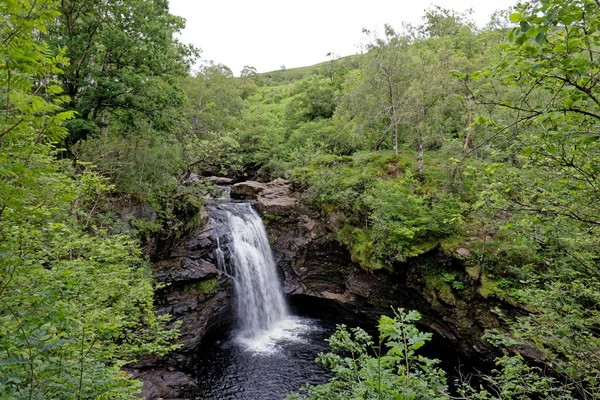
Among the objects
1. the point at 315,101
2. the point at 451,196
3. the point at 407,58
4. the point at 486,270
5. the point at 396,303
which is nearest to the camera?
the point at 486,270

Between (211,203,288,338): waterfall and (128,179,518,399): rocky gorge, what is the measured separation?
1.76 ft

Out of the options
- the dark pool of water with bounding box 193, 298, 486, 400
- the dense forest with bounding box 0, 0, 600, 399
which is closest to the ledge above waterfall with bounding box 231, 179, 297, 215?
the dense forest with bounding box 0, 0, 600, 399

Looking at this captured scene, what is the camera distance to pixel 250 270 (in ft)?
53.9

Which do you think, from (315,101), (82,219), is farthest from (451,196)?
(315,101)

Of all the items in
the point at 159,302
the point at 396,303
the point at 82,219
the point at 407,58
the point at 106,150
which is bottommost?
the point at 396,303

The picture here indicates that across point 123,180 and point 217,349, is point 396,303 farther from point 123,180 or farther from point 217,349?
point 123,180

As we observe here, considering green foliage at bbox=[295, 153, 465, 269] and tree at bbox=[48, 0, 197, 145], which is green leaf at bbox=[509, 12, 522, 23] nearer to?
green foliage at bbox=[295, 153, 465, 269]

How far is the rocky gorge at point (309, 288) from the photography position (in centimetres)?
1234

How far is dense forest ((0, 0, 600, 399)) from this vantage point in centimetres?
294

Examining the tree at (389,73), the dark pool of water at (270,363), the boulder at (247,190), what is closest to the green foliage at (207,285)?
the dark pool of water at (270,363)

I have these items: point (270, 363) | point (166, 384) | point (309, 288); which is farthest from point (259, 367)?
point (309, 288)

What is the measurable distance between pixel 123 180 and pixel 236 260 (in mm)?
6626

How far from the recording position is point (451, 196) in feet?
47.3

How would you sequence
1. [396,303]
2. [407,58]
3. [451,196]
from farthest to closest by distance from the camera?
[407,58] → [396,303] → [451,196]
